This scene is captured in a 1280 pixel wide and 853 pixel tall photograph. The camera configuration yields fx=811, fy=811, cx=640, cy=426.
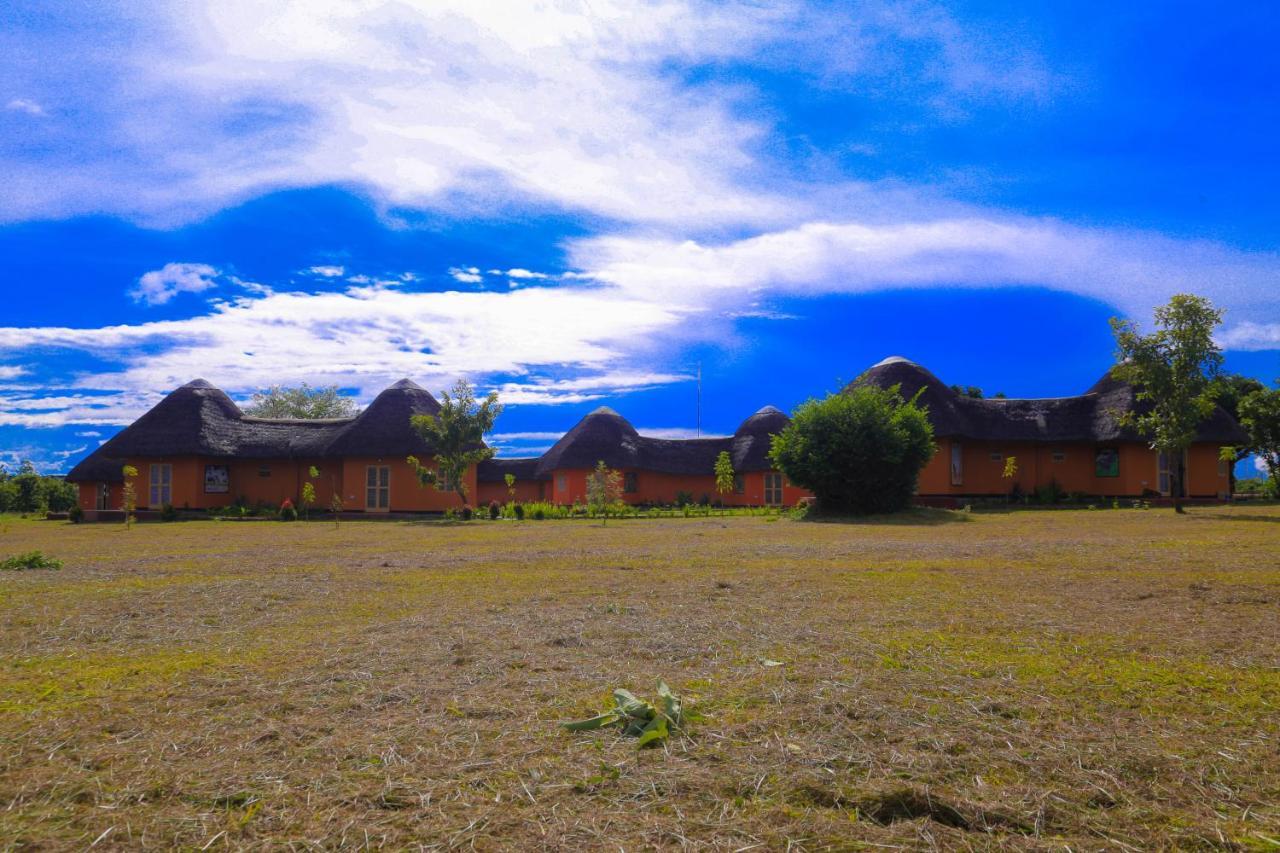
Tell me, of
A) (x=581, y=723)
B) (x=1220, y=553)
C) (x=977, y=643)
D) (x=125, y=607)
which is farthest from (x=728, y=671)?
(x=1220, y=553)

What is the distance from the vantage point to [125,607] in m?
7.74

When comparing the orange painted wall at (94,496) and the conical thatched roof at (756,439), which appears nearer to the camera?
the orange painted wall at (94,496)

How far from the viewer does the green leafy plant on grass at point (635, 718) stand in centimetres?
365

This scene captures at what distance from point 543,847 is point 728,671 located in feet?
7.67

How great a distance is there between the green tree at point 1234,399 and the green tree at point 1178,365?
7.35 m

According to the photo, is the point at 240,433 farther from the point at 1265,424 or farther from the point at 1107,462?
the point at 1265,424

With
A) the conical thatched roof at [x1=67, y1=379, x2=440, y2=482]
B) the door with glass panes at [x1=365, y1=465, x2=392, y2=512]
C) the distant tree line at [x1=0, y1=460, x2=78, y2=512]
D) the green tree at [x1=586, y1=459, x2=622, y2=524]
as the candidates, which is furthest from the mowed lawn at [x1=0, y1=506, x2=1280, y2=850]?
the distant tree line at [x1=0, y1=460, x2=78, y2=512]

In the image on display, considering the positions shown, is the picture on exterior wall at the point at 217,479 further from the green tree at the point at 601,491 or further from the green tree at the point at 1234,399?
the green tree at the point at 1234,399

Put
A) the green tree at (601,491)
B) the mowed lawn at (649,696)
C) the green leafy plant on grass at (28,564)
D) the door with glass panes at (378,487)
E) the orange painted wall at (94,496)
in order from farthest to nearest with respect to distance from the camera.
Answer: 1. the orange painted wall at (94,496)
2. the door with glass panes at (378,487)
3. the green tree at (601,491)
4. the green leafy plant on grass at (28,564)
5. the mowed lawn at (649,696)

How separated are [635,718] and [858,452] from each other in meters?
22.9

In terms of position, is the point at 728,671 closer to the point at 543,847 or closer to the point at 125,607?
the point at 543,847

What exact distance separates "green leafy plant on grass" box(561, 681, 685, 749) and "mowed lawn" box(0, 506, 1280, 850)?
122mm

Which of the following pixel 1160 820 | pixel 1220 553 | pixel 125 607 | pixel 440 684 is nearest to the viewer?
pixel 1160 820

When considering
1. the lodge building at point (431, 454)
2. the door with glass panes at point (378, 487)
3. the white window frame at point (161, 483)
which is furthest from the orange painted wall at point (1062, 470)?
the white window frame at point (161, 483)
